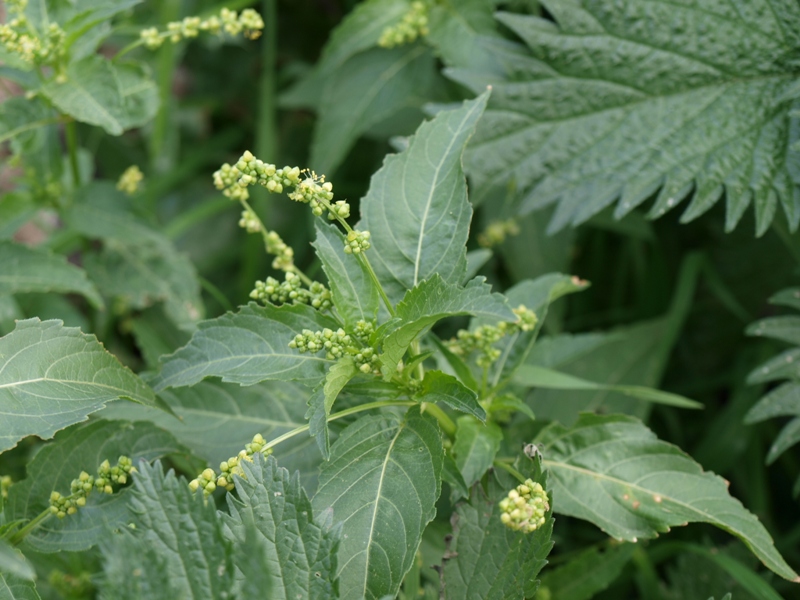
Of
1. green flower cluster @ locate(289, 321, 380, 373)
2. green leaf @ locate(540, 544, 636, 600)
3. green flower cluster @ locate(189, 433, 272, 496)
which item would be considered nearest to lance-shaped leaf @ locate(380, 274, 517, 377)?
green flower cluster @ locate(289, 321, 380, 373)

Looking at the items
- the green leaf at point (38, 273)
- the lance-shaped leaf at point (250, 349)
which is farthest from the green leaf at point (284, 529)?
the green leaf at point (38, 273)

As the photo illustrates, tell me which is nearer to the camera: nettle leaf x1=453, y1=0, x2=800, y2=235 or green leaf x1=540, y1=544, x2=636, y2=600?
green leaf x1=540, y1=544, x2=636, y2=600

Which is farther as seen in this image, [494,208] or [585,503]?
[494,208]

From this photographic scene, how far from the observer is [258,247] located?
2.74 meters

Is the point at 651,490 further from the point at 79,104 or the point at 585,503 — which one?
the point at 79,104

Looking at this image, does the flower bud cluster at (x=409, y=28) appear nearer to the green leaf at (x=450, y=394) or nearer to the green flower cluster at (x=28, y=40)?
the green flower cluster at (x=28, y=40)

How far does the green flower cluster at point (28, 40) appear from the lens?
5.59 ft

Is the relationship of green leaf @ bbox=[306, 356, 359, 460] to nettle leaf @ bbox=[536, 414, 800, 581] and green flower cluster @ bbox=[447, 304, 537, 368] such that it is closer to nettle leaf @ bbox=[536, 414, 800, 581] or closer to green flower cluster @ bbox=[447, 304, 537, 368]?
green flower cluster @ bbox=[447, 304, 537, 368]

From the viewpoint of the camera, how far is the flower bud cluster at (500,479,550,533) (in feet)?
3.77

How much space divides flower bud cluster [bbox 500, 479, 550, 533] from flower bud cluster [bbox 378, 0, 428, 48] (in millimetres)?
1495

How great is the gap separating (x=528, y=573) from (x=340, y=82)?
175cm

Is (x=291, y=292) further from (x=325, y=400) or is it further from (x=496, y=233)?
(x=496, y=233)

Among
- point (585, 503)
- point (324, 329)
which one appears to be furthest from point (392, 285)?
point (585, 503)

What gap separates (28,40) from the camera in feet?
5.69
